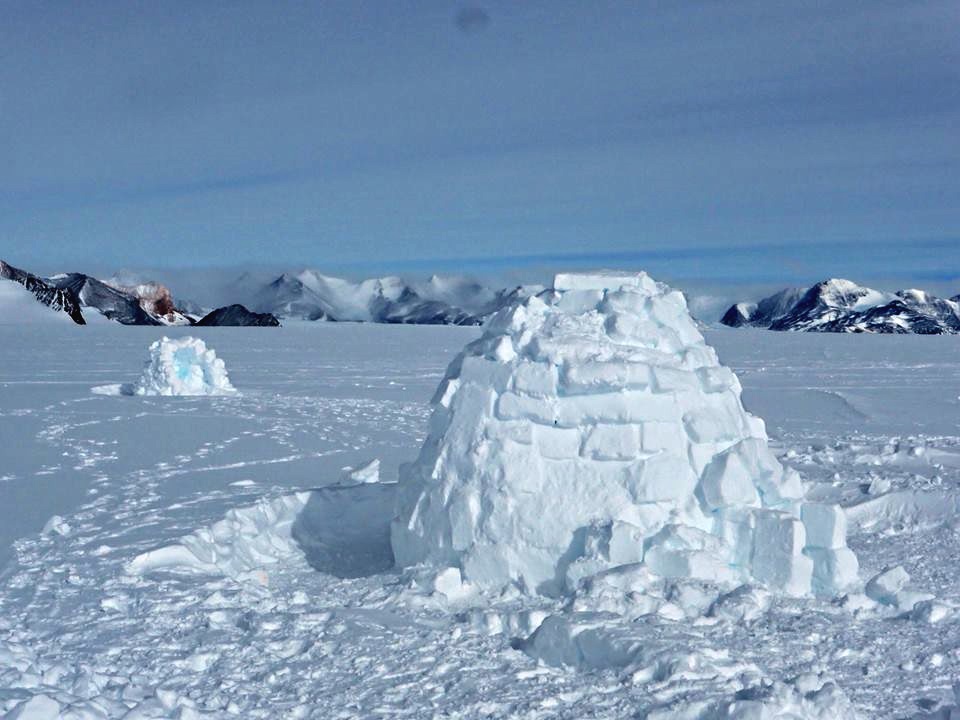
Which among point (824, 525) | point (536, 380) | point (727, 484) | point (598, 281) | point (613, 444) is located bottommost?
point (824, 525)

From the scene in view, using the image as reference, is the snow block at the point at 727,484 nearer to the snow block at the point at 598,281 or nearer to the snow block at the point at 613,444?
the snow block at the point at 613,444

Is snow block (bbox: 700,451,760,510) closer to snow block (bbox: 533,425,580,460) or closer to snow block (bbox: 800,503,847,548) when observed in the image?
snow block (bbox: 800,503,847,548)

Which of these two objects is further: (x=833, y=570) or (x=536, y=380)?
(x=536, y=380)

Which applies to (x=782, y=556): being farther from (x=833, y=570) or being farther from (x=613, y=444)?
(x=613, y=444)

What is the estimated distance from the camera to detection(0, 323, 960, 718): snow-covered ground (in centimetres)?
431

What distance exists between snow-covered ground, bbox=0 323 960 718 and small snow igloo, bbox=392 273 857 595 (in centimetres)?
30

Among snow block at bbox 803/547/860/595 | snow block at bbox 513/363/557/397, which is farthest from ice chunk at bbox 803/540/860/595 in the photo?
snow block at bbox 513/363/557/397

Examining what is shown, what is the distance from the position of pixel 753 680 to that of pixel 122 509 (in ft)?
20.9

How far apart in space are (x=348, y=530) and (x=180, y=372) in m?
13.1

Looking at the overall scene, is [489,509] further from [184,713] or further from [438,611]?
[184,713]

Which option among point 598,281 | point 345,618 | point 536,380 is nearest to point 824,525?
point 536,380

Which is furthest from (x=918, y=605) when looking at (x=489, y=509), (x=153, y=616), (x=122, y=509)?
(x=122, y=509)

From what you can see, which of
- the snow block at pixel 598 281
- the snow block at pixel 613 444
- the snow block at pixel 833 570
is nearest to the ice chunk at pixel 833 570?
the snow block at pixel 833 570

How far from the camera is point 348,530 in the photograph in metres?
7.79
